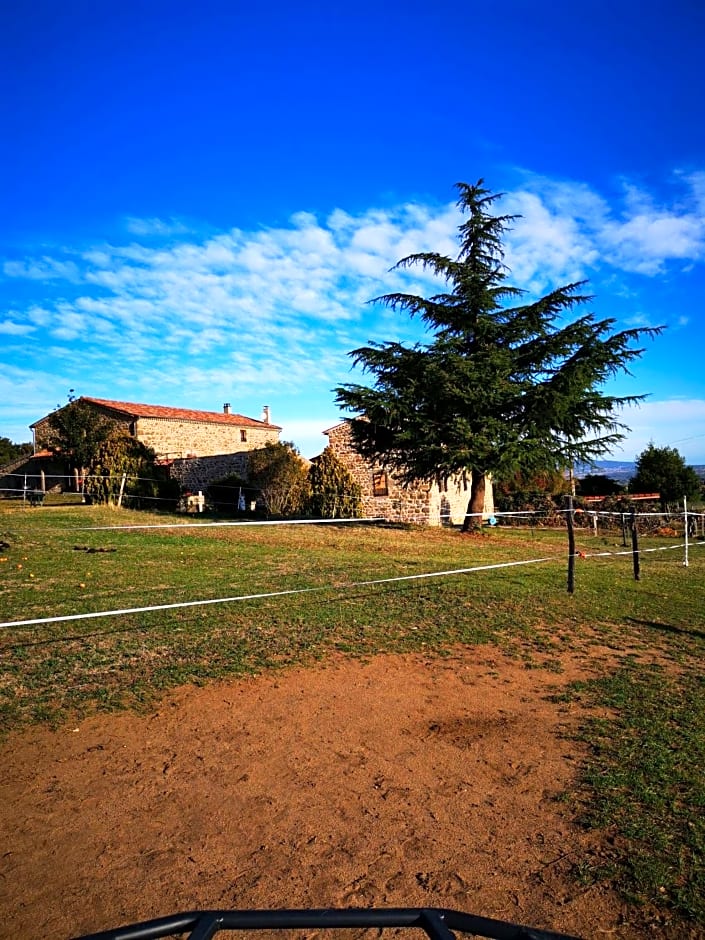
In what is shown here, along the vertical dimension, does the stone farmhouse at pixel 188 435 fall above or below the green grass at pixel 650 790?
above

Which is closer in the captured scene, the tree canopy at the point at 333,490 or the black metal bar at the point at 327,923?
the black metal bar at the point at 327,923

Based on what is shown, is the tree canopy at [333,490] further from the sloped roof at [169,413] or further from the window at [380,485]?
the sloped roof at [169,413]

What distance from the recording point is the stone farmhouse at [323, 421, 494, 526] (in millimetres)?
28844

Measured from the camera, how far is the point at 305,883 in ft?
10.3

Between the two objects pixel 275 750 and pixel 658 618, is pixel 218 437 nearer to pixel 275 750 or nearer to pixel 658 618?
pixel 658 618

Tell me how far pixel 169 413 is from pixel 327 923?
1588 inches

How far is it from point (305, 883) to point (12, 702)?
3.60 meters

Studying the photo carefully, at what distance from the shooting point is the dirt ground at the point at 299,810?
3039mm

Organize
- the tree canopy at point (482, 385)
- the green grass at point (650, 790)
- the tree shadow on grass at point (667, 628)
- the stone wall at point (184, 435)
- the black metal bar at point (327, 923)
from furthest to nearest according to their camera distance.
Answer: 1. the stone wall at point (184, 435)
2. the tree canopy at point (482, 385)
3. the tree shadow on grass at point (667, 628)
4. the green grass at point (650, 790)
5. the black metal bar at point (327, 923)

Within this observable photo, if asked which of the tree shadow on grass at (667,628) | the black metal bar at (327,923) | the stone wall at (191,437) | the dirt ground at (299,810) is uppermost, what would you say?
the stone wall at (191,437)

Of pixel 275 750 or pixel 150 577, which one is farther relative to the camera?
pixel 150 577

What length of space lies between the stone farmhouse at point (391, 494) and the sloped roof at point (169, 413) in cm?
1367

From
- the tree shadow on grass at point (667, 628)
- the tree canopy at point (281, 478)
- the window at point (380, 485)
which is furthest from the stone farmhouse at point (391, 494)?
the tree shadow on grass at point (667, 628)

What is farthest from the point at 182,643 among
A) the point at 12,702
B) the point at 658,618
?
the point at 658,618
